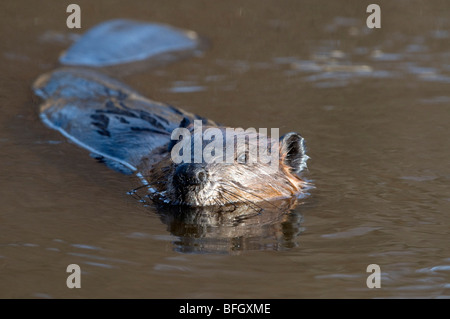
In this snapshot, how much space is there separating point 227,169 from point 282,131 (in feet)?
6.04

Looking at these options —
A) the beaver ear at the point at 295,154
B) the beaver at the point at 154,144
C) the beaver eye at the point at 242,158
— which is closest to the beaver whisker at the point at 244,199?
the beaver at the point at 154,144

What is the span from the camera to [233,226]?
5.08m

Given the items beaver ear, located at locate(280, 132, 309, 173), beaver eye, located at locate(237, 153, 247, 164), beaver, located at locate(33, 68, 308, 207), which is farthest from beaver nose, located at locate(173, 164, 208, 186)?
beaver ear, located at locate(280, 132, 309, 173)

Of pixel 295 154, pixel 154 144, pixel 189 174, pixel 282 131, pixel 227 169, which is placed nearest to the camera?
pixel 189 174

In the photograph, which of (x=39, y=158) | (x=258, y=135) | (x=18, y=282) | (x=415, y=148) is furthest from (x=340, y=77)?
(x=18, y=282)

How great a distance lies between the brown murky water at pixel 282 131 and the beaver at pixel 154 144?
19 centimetres

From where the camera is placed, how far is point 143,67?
9078 millimetres

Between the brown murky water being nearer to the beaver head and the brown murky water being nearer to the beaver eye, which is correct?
the beaver head

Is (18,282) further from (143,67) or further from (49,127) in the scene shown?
(143,67)

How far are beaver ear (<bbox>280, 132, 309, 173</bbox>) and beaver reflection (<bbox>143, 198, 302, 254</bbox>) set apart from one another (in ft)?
1.19

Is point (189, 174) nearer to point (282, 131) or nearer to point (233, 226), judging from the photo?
point (233, 226)

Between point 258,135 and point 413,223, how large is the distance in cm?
136

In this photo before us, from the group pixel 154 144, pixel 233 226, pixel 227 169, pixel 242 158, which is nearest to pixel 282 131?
pixel 154 144

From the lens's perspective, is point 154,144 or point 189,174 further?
point 154,144
